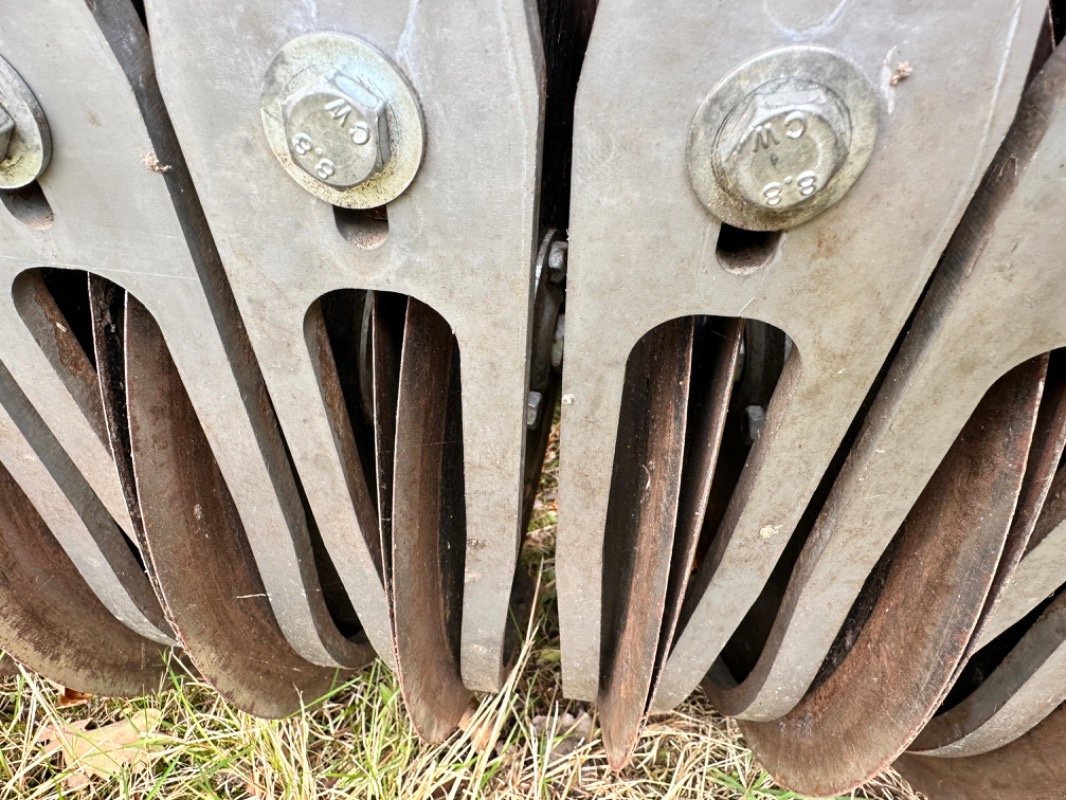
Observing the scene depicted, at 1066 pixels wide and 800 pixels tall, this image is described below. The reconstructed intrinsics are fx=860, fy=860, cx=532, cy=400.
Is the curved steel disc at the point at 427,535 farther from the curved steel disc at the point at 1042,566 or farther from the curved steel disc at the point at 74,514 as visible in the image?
the curved steel disc at the point at 1042,566

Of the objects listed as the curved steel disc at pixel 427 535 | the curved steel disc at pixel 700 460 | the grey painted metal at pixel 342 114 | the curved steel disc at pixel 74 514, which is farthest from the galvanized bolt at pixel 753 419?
the curved steel disc at pixel 74 514

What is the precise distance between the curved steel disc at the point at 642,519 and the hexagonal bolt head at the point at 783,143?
262 millimetres

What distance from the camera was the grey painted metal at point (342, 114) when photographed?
2.23 feet

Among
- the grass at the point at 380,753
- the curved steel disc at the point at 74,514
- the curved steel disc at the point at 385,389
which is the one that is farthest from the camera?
the grass at the point at 380,753

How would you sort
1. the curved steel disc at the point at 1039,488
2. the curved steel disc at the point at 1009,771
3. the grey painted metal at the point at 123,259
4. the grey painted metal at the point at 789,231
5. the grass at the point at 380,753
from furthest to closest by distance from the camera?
the grass at the point at 380,753
the curved steel disc at the point at 1009,771
the curved steel disc at the point at 1039,488
the grey painted metal at the point at 123,259
the grey painted metal at the point at 789,231

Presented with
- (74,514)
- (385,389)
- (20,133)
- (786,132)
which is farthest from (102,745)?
(786,132)

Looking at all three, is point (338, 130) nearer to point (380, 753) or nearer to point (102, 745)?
point (380, 753)

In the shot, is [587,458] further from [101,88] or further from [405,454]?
[101,88]

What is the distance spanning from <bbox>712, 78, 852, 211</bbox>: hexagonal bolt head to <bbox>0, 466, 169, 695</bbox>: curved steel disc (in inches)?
46.1

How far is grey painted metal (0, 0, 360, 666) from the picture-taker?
2.43 feet

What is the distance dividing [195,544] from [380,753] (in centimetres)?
67

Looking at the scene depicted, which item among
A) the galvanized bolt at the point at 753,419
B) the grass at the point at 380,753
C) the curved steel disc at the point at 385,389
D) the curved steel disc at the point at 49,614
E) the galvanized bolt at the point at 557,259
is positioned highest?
the galvanized bolt at the point at 557,259

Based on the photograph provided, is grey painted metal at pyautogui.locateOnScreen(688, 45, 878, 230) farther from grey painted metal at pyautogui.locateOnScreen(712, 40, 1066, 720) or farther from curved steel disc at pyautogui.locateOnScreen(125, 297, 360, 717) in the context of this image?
curved steel disc at pyautogui.locateOnScreen(125, 297, 360, 717)

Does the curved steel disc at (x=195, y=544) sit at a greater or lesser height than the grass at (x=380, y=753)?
greater
